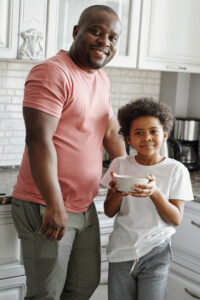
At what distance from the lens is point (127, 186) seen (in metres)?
1.80

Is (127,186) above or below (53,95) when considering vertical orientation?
below

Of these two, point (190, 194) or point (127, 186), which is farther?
point (190, 194)

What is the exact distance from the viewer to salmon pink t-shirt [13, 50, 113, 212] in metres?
1.82

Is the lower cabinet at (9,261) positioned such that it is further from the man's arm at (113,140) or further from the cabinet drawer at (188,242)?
the cabinet drawer at (188,242)

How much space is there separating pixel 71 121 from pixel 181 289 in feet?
4.27

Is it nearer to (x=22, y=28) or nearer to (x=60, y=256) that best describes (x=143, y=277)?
(x=60, y=256)

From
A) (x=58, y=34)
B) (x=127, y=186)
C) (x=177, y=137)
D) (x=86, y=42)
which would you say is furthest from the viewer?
(x=177, y=137)

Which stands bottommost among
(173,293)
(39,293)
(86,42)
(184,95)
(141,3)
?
(173,293)

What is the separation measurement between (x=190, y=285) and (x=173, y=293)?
15 cm

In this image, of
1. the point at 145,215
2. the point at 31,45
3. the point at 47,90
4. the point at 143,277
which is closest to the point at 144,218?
the point at 145,215

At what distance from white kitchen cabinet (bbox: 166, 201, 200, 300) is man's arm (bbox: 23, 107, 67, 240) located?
103 cm

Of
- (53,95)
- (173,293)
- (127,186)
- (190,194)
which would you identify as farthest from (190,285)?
(53,95)

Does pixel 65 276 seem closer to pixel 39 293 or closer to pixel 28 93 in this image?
pixel 39 293

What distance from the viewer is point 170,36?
2898 millimetres
